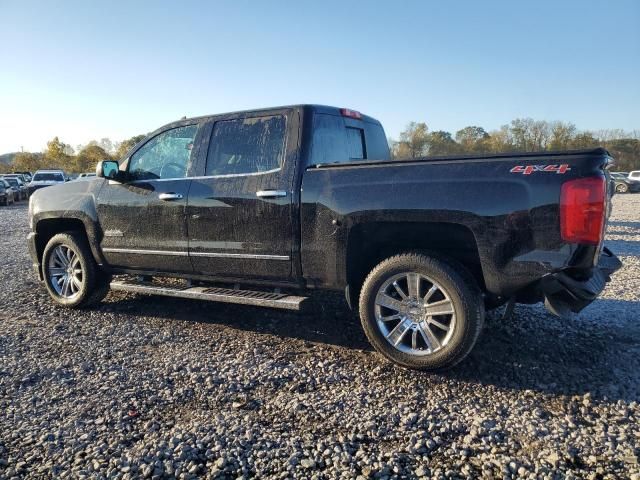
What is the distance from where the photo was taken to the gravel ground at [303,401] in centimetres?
246

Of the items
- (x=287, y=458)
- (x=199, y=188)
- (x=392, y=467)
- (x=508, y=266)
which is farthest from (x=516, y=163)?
(x=199, y=188)

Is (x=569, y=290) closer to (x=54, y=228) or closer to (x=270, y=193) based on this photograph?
(x=270, y=193)

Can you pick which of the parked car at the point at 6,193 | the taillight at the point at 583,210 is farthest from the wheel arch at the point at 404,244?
the parked car at the point at 6,193

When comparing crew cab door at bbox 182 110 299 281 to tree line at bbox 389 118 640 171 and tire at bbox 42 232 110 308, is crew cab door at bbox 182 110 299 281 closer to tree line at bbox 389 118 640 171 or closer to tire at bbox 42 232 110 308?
tire at bbox 42 232 110 308

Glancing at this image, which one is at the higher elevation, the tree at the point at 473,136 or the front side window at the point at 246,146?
the tree at the point at 473,136

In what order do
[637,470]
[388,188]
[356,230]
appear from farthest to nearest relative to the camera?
[356,230] → [388,188] → [637,470]

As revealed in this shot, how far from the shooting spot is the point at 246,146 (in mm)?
4336

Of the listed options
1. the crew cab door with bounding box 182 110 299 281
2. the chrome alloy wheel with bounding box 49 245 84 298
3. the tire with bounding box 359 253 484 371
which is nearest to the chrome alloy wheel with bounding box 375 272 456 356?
the tire with bounding box 359 253 484 371

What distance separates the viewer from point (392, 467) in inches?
94.2

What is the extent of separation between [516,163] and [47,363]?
12.7ft

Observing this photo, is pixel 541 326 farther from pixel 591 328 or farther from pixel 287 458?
pixel 287 458

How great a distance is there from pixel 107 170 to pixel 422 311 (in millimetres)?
3426

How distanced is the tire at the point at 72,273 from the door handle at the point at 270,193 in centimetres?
242

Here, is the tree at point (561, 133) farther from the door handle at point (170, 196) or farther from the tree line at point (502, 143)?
the door handle at point (170, 196)
